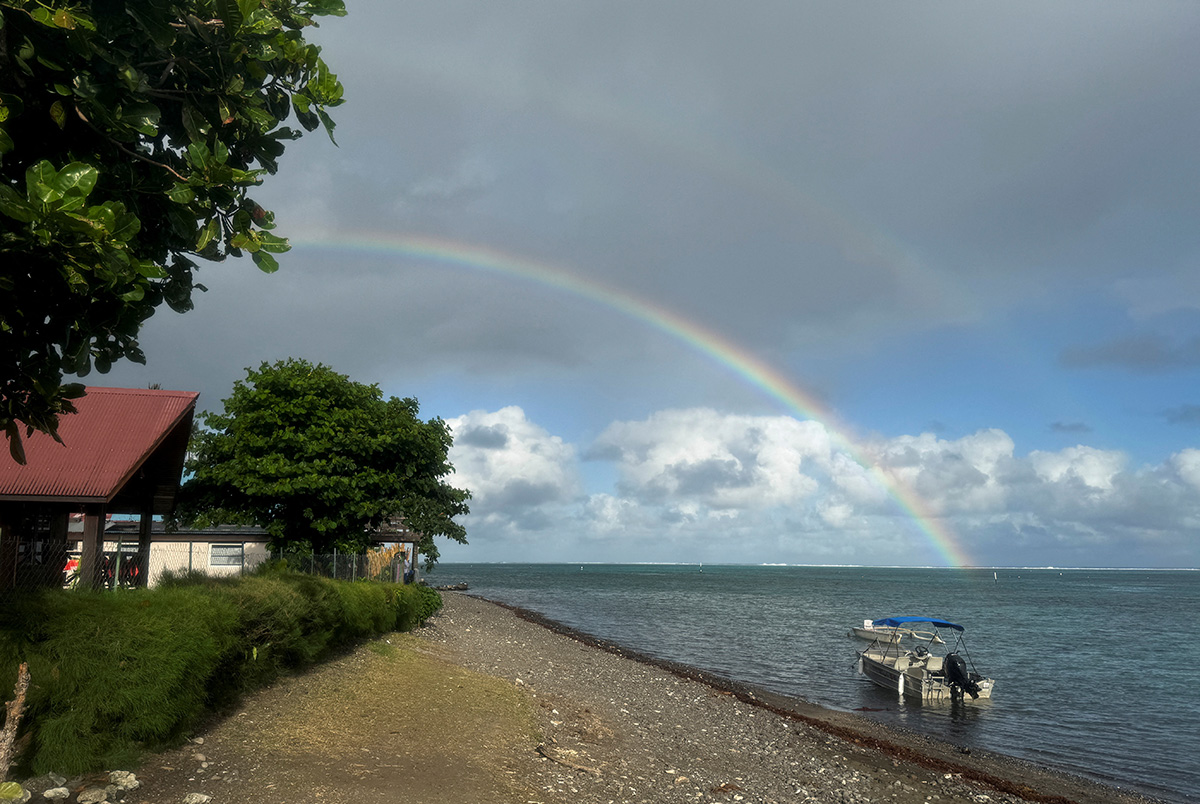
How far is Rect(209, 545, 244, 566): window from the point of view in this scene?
4031cm

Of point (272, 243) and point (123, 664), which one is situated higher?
point (272, 243)

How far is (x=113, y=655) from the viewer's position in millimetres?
8320

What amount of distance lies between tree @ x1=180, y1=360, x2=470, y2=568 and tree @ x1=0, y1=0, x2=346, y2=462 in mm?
24311

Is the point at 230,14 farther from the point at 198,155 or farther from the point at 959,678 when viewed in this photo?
the point at 959,678

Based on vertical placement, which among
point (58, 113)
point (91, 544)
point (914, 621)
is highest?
point (58, 113)

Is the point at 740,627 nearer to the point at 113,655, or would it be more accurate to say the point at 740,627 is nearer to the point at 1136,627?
the point at 1136,627

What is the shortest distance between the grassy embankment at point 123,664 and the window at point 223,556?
103 ft

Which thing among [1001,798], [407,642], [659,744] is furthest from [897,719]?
[407,642]

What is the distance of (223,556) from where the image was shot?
40469 millimetres

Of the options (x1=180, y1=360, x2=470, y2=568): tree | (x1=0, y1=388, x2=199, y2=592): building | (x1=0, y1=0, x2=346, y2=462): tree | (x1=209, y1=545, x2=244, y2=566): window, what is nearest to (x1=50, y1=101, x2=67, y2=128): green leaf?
(x1=0, y1=0, x2=346, y2=462): tree

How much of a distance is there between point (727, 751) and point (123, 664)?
12.0 meters

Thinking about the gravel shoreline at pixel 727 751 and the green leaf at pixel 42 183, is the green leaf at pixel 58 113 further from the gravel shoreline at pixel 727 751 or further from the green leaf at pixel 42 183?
the gravel shoreline at pixel 727 751

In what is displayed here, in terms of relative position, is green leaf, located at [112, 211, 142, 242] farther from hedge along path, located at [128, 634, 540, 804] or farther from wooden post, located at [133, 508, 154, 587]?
wooden post, located at [133, 508, 154, 587]

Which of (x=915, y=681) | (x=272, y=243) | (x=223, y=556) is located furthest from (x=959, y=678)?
(x=223, y=556)
